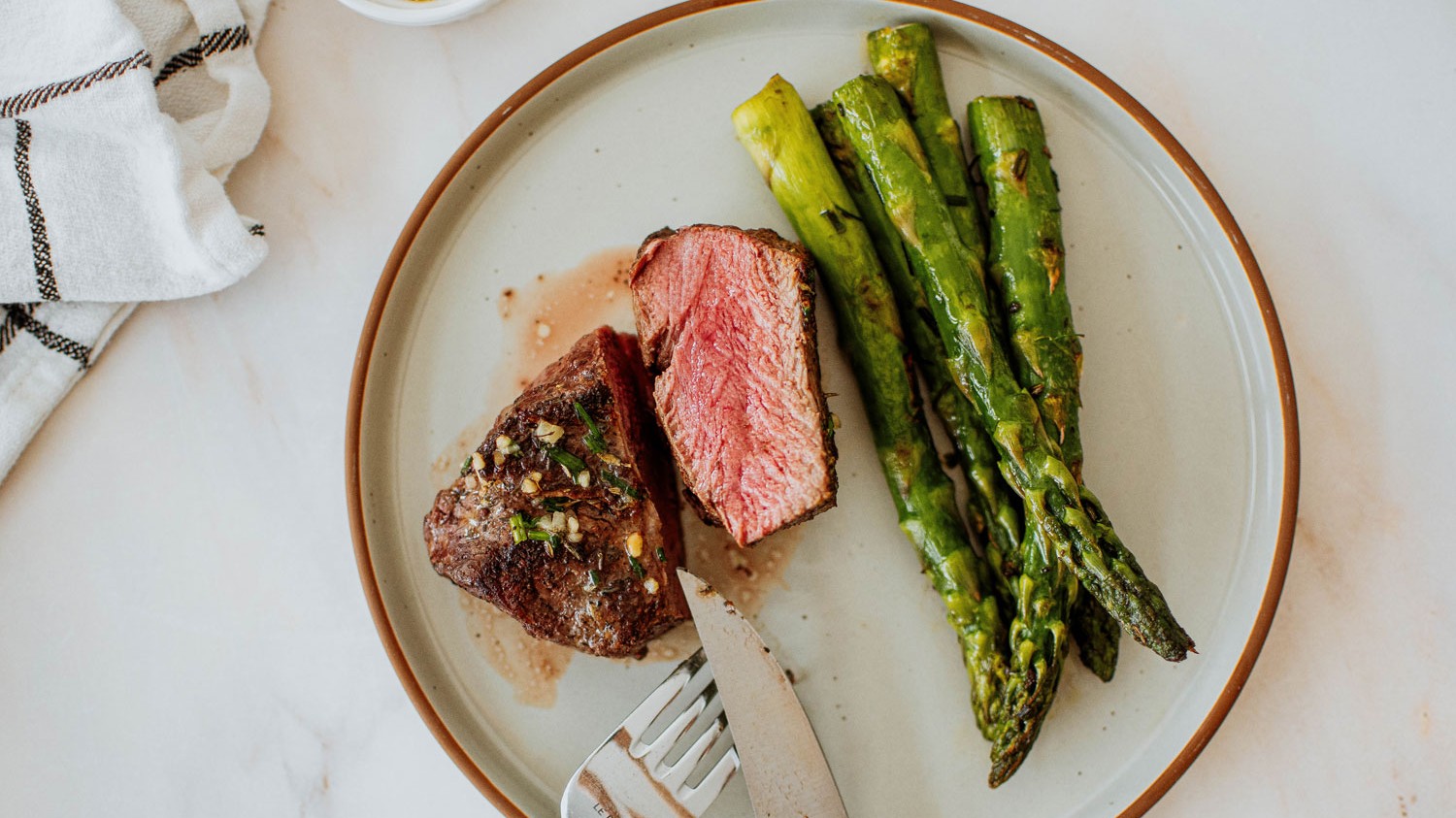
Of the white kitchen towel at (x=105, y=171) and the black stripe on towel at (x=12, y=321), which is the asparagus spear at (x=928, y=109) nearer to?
the white kitchen towel at (x=105, y=171)

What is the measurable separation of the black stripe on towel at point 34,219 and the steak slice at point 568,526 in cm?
178

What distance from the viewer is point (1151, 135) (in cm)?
292

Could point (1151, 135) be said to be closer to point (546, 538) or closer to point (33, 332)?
point (546, 538)

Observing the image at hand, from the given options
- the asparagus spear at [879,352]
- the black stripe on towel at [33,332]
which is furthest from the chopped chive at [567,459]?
the black stripe on towel at [33,332]

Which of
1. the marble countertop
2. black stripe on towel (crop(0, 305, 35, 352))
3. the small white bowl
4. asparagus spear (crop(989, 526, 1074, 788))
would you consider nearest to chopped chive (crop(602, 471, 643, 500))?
A: the marble countertop

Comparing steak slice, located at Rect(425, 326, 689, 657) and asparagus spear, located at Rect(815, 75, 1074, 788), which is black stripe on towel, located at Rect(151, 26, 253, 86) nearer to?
steak slice, located at Rect(425, 326, 689, 657)

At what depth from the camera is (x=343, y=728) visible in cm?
318

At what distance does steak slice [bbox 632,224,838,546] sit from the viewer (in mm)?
2711

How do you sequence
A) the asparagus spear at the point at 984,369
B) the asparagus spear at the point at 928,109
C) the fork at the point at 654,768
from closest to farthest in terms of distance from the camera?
the asparagus spear at the point at 984,369
the fork at the point at 654,768
the asparagus spear at the point at 928,109

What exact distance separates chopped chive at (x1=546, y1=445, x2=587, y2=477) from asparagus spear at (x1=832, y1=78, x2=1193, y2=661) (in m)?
1.26

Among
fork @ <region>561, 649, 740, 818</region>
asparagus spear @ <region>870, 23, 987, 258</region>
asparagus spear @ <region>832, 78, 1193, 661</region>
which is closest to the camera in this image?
asparagus spear @ <region>832, 78, 1193, 661</region>

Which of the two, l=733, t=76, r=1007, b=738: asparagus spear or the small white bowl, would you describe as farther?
the small white bowl

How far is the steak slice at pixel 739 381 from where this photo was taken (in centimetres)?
271

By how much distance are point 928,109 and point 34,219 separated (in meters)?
3.20
